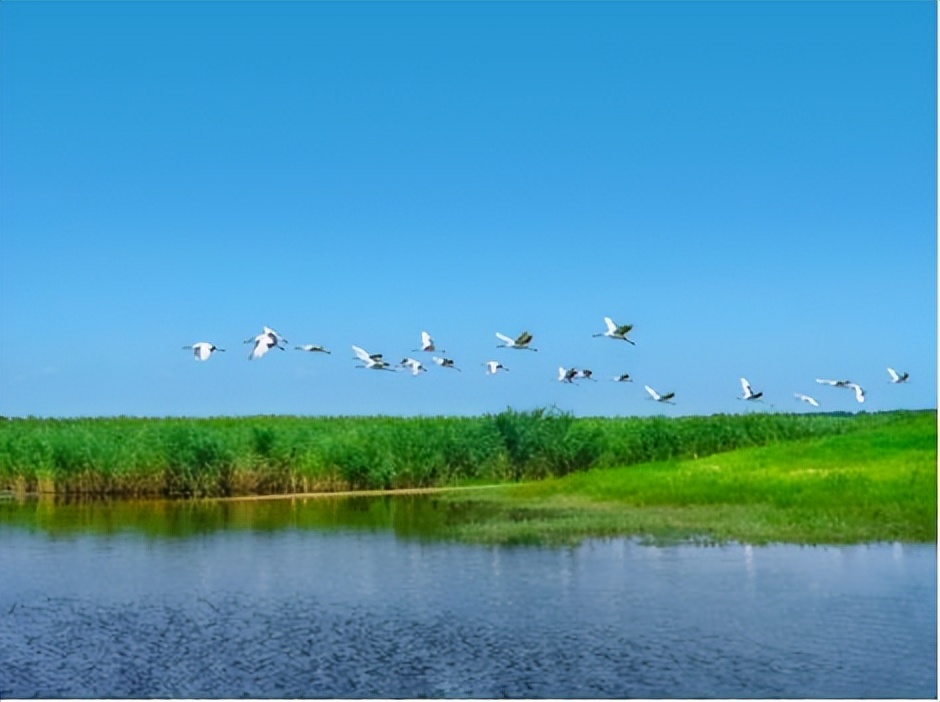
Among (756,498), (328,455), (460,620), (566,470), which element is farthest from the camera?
(566,470)

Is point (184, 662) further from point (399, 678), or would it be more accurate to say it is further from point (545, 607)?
point (545, 607)

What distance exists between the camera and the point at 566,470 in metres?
36.7

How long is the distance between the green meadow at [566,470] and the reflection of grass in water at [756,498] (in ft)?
0.17

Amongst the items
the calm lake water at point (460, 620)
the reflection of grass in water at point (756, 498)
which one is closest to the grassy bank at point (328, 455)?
the reflection of grass in water at point (756, 498)

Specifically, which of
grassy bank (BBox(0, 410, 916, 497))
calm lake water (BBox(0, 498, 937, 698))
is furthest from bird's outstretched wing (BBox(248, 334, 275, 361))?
grassy bank (BBox(0, 410, 916, 497))

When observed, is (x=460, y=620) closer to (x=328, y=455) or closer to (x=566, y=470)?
(x=328, y=455)

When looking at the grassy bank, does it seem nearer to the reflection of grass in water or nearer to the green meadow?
the green meadow

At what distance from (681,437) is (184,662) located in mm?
26142

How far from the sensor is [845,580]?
17.1 m

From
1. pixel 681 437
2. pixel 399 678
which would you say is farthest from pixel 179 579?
pixel 681 437

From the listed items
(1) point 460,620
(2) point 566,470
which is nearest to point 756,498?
(2) point 566,470

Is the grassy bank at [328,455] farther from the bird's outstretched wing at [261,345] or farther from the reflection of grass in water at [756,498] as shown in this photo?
the bird's outstretched wing at [261,345]

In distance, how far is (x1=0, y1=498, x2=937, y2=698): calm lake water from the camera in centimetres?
1290

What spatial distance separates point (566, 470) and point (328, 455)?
722cm
